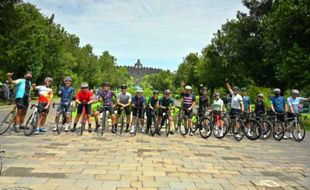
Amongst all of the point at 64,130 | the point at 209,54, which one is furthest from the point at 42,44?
the point at 64,130

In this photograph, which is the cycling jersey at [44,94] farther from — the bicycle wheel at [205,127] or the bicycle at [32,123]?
the bicycle wheel at [205,127]

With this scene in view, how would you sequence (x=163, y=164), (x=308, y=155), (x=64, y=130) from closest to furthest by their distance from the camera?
(x=163, y=164), (x=308, y=155), (x=64, y=130)

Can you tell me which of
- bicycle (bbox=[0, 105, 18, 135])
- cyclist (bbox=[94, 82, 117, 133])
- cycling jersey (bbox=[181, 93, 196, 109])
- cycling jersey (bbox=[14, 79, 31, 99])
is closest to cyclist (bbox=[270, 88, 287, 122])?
cycling jersey (bbox=[181, 93, 196, 109])

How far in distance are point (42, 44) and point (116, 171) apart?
3749 centimetres

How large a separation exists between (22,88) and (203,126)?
18.9 feet

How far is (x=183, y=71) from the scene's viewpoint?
230ft

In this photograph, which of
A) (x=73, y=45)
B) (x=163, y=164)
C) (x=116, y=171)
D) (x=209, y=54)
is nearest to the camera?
(x=116, y=171)

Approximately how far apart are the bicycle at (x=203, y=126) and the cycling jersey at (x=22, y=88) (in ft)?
17.7

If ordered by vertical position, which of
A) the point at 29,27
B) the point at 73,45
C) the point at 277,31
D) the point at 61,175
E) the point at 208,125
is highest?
the point at 73,45

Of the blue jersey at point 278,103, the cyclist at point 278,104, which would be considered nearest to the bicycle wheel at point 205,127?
the cyclist at point 278,104

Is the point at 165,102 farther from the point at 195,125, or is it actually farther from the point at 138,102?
the point at 195,125

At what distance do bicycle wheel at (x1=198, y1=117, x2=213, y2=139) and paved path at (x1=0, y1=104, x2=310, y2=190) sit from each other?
41.1 inches

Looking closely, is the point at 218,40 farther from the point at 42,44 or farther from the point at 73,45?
the point at 73,45

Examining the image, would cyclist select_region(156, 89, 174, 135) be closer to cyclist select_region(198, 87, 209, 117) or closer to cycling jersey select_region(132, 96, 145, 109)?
cycling jersey select_region(132, 96, 145, 109)
